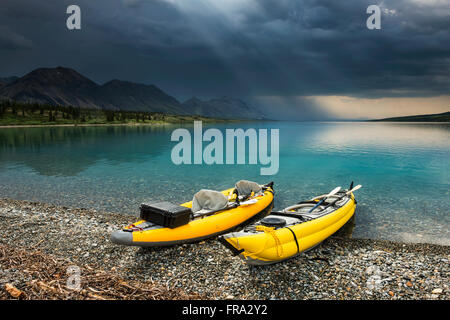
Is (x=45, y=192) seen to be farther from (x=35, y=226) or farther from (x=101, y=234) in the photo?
(x=101, y=234)

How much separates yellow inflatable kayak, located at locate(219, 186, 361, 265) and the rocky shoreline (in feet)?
1.62

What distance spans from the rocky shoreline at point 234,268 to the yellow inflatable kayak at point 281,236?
0.50m

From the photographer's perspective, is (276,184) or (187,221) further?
(276,184)

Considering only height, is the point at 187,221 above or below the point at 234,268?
above

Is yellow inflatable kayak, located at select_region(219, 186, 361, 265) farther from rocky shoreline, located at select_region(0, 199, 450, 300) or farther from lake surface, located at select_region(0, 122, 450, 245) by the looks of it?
lake surface, located at select_region(0, 122, 450, 245)

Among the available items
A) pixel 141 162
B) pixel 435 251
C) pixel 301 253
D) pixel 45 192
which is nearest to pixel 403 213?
pixel 435 251

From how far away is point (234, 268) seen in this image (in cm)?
867

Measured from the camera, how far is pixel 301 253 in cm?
951

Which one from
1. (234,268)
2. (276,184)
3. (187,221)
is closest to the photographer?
(234,268)

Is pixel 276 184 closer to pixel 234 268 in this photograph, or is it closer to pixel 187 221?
pixel 187 221

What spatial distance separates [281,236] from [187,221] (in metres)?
3.60

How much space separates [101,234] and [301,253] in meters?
8.01

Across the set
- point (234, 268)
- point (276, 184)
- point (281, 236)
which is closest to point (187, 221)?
point (234, 268)

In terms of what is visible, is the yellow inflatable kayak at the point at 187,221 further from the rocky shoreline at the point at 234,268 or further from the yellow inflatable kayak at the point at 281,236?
the yellow inflatable kayak at the point at 281,236
